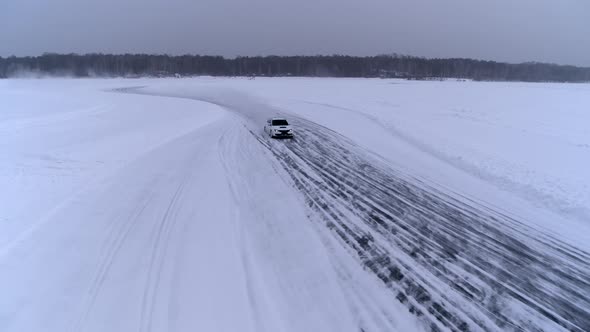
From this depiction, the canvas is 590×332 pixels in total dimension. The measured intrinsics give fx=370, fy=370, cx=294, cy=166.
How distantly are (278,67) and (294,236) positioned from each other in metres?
163

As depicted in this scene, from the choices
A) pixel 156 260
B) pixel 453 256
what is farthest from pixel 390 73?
pixel 156 260

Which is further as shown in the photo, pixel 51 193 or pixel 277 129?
pixel 277 129

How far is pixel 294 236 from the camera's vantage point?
10.2 m

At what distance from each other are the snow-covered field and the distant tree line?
138199 millimetres

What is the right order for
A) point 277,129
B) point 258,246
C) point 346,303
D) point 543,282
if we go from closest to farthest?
point 346,303
point 543,282
point 258,246
point 277,129

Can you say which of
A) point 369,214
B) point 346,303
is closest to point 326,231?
point 369,214

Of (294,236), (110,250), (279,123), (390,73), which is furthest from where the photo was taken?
(390,73)

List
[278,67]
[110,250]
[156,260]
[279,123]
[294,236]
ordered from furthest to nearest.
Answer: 1. [278,67]
2. [279,123]
3. [294,236]
4. [110,250]
5. [156,260]

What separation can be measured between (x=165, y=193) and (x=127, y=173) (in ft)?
12.6

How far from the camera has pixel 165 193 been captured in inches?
554

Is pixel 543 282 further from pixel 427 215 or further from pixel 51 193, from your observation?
pixel 51 193

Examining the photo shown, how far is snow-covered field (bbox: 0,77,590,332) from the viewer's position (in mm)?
7055

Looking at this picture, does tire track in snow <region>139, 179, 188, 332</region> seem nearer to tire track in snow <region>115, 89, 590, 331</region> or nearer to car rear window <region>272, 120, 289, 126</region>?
tire track in snow <region>115, 89, 590, 331</region>

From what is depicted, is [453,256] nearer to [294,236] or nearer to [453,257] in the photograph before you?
[453,257]
